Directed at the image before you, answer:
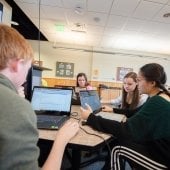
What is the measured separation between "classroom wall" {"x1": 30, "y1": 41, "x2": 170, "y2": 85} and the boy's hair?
683 cm

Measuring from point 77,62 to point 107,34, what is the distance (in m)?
2.28

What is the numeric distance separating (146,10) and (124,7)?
419mm

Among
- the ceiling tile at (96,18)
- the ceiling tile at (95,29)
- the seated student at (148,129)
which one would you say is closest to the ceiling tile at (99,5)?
the ceiling tile at (96,18)

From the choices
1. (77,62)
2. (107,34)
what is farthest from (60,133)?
(77,62)

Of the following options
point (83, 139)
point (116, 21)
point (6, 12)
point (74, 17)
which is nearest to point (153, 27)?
point (116, 21)

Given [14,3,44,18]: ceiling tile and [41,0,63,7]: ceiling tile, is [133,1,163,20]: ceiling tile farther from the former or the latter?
[14,3,44,18]: ceiling tile

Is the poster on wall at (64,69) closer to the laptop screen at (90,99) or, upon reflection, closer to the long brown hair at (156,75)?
the laptop screen at (90,99)

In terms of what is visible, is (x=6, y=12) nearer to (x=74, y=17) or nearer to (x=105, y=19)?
(x=74, y=17)

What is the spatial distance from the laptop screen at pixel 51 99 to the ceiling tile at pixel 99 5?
228cm

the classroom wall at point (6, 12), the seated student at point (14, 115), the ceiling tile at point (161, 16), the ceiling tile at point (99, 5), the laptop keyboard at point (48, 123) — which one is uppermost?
the ceiling tile at point (99, 5)

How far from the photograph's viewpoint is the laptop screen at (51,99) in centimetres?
173

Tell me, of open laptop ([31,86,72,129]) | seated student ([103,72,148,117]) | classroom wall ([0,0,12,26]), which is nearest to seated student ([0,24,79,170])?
open laptop ([31,86,72,129])

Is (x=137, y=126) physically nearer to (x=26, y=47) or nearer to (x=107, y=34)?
(x=26, y=47)

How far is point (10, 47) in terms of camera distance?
0.71 metres
